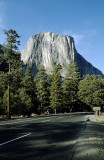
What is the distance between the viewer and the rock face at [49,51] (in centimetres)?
14300

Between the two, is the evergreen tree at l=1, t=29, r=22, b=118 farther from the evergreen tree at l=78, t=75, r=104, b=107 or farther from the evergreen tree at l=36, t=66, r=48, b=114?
the evergreen tree at l=78, t=75, r=104, b=107

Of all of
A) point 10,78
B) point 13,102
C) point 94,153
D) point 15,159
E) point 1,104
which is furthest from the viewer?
point 1,104

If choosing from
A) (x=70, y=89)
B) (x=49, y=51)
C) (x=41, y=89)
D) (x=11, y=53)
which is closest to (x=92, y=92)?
(x=70, y=89)

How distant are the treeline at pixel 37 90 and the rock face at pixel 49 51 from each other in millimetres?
70090

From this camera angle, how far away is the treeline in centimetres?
2659

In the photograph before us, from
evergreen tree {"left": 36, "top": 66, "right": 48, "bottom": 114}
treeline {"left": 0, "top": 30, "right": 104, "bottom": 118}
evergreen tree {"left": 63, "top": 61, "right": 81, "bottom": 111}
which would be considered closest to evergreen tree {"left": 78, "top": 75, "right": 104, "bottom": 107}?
treeline {"left": 0, "top": 30, "right": 104, "bottom": 118}

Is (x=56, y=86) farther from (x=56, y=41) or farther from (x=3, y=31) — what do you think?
(x=56, y=41)

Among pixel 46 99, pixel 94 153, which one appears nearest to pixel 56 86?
pixel 46 99

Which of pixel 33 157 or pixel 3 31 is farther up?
pixel 3 31

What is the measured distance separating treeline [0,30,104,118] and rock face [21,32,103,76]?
7009 centimetres

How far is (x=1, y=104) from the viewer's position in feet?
127

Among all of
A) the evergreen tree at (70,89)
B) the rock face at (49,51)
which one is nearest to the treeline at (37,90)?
the evergreen tree at (70,89)

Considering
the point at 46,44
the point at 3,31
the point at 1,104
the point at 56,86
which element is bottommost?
the point at 1,104

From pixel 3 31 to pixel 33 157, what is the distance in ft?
82.8
